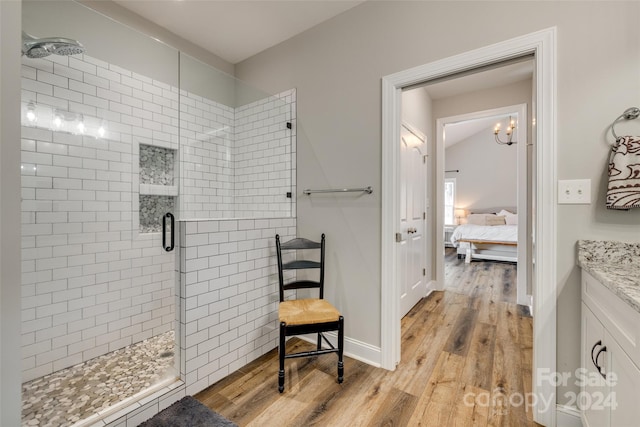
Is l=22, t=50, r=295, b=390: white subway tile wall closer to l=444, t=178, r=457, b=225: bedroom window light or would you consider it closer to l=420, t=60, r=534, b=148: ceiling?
l=420, t=60, r=534, b=148: ceiling

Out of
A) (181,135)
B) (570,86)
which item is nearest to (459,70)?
A: (570,86)

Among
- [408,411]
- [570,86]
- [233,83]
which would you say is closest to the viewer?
[570,86]

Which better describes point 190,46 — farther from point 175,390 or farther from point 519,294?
point 519,294

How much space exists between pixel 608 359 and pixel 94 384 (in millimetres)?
2647

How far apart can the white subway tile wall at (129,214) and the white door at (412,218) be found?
1.22m

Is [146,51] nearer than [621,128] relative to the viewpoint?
No

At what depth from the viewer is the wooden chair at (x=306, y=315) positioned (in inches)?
67.9

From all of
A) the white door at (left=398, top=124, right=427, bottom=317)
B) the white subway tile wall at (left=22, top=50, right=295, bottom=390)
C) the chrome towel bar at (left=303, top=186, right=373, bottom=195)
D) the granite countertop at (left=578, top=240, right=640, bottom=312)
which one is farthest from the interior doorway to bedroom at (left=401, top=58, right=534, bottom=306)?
the white subway tile wall at (left=22, top=50, right=295, bottom=390)

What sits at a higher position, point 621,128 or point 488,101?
point 488,101

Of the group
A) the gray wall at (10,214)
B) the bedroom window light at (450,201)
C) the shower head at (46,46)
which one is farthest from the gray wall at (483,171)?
the gray wall at (10,214)

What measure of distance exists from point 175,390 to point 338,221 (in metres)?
1.54

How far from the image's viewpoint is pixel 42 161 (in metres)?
1.76

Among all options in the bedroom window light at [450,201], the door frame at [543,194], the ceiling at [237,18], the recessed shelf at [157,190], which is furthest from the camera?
the bedroom window light at [450,201]

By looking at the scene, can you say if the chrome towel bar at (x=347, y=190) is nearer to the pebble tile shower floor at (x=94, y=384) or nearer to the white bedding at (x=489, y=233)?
the pebble tile shower floor at (x=94, y=384)
